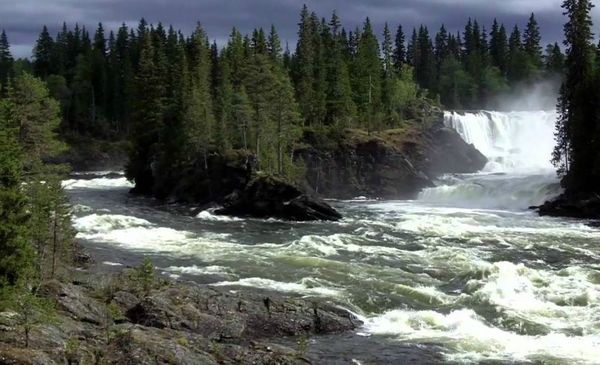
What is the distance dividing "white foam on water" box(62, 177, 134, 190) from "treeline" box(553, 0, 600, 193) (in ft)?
166

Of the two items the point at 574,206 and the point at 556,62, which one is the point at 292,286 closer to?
the point at 574,206

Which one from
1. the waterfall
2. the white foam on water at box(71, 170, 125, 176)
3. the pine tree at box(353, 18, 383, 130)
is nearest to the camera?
the pine tree at box(353, 18, 383, 130)

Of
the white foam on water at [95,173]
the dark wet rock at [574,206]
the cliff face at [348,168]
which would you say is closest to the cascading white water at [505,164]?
the cliff face at [348,168]

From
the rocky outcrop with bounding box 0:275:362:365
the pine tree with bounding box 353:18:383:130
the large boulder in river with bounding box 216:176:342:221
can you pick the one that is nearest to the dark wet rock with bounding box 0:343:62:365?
the rocky outcrop with bounding box 0:275:362:365

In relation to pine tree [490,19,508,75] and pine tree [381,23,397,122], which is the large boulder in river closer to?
pine tree [381,23,397,122]

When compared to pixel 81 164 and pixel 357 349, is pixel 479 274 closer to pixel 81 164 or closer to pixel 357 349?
pixel 357 349

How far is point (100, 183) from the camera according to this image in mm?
84938

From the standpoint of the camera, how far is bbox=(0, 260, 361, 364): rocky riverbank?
1515cm

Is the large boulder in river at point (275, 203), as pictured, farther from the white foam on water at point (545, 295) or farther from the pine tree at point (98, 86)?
the pine tree at point (98, 86)

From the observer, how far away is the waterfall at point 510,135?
92438 millimetres

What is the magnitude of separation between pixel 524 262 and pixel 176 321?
2130 centimetres

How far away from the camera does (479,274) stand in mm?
29828

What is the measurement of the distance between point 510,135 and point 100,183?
59641mm

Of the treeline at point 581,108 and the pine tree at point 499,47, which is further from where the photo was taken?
the pine tree at point 499,47
